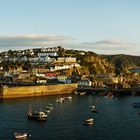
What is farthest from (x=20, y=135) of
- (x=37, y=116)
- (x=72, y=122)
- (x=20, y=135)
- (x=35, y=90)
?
(x=35, y=90)

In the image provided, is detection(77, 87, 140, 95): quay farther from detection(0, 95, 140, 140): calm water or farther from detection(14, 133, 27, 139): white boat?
detection(14, 133, 27, 139): white boat

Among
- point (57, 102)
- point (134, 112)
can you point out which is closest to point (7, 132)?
point (134, 112)

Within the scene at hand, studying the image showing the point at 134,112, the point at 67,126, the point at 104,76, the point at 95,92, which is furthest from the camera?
the point at 104,76

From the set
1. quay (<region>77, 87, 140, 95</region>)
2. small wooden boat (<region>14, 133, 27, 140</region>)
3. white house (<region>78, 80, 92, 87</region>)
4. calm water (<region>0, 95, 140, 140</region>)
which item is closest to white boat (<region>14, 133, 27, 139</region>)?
small wooden boat (<region>14, 133, 27, 140</region>)

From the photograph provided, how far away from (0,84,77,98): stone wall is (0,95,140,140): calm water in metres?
7.97

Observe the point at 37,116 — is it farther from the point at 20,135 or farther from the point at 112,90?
the point at 112,90

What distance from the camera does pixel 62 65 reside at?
11850 centimetres

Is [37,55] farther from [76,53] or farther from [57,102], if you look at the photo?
[57,102]

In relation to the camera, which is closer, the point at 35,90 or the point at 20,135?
the point at 20,135

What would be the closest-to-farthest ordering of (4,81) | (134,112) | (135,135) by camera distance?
(135,135)
(134,112)
(4,81)

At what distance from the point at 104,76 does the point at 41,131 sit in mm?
68664

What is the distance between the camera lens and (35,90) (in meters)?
83.5

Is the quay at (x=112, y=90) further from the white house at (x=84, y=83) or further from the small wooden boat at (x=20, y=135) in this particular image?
the small wooden boat at (x=20, y=135)

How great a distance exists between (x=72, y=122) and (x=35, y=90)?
1335 inches
